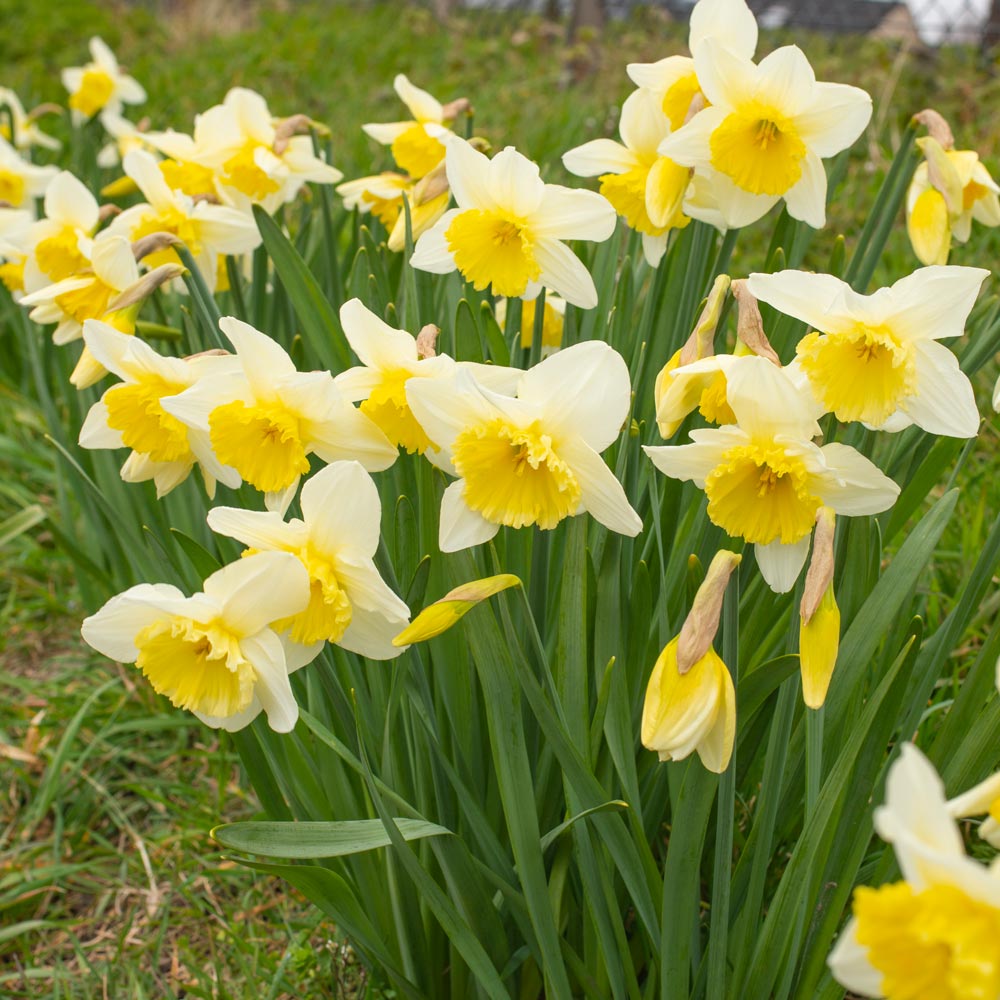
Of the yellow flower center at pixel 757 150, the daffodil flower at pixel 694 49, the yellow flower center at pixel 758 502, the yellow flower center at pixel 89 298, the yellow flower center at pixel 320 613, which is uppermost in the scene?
the daffodil flower at pixel 694 49

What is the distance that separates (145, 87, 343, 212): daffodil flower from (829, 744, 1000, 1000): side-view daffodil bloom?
65.7 inches

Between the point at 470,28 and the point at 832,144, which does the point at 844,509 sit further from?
the point at 470,28

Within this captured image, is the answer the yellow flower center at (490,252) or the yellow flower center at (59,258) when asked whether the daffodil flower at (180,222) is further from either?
the yellow flower center at (490,252)

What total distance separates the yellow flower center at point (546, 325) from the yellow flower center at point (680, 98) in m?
0.41

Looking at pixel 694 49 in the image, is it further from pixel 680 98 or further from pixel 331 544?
pixel 331 544

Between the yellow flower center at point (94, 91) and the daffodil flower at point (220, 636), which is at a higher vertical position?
the daffodil flower at point (220, 636)

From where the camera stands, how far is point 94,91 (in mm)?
3441

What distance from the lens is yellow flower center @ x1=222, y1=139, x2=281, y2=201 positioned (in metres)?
1.99

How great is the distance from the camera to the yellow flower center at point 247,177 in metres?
1.99

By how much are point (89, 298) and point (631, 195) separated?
83cm

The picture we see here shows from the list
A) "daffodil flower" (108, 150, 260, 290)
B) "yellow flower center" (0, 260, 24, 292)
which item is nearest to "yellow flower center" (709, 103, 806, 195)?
"daffodil flower" (108, 150, 260, 290)

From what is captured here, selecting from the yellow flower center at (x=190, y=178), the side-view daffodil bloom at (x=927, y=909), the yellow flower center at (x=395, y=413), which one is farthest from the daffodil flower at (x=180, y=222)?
the side-view daffodil bloom at (x=927, y=909)

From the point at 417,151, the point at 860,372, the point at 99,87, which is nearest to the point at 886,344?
the point at 860,372

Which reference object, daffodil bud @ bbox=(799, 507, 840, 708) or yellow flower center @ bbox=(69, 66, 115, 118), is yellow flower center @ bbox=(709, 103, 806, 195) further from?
yellow flower center @ bbox=(69, 66, 115, 118)
